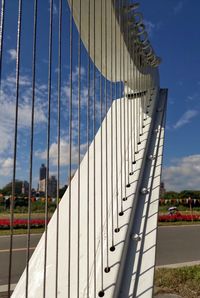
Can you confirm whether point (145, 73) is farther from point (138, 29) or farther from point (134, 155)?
point (134, 155)

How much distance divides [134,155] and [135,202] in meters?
0.39

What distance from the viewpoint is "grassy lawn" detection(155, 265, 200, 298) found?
10.5 feet

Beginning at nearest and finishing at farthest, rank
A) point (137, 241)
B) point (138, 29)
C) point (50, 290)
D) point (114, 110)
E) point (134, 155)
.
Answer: point (50, 290) → point (137, 241) → point (114, 110) → point (134, 155) → point (138, 29)

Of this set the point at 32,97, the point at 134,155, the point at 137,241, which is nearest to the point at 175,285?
the point at 134,155

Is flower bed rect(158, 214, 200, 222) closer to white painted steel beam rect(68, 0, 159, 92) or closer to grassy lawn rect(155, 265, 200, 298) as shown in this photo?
grassy lawn rect(155, 265, 200, 298)

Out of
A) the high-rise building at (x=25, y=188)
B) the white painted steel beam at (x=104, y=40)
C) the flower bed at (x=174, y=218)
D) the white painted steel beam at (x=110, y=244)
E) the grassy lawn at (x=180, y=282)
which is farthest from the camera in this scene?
the flower bed at (x=174, y=218)

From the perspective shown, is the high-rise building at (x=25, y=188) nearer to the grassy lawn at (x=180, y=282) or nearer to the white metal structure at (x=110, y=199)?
the white metal structure at (x=110, y=199)

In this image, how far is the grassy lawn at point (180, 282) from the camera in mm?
3200

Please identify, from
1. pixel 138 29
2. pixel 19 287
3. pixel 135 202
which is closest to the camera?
pixel 19 287

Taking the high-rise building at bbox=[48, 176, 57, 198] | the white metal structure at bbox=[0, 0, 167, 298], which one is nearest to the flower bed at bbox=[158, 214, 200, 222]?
the white metal structure at bbox=[0, 0, 167, 298]

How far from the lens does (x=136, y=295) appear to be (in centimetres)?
127

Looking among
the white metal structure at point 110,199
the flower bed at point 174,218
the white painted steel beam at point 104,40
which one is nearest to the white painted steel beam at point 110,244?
the white metal structure at point 110,199

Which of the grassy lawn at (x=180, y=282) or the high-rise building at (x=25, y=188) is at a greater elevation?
the high-rise building at (x=25, y=188)

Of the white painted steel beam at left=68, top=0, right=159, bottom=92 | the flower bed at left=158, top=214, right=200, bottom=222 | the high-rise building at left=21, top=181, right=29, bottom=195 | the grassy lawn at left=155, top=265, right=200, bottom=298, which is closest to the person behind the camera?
the high-rise building at left=21, top=181, right=29, bottom=195
